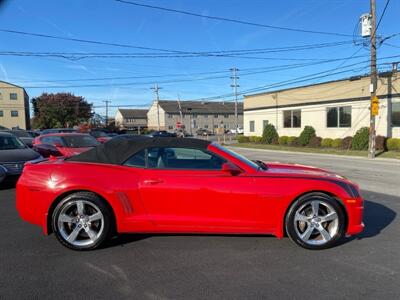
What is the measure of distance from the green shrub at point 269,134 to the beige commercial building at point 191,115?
171 ft

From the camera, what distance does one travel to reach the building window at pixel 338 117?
86.8 ft

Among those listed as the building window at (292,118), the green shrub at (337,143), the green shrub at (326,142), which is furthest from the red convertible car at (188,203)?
the building window at (292,118)

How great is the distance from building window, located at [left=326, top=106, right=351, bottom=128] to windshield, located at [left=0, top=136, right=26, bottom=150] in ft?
77.5

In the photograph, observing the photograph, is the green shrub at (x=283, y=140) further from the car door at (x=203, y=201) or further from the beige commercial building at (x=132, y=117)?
the beige commercial building at (x=132, y=117)

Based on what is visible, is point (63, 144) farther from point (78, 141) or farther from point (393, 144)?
point (393, 144)

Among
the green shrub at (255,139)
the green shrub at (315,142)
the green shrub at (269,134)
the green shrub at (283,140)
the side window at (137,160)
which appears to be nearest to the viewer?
the side window at (137,160)

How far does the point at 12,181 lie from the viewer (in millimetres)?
8117

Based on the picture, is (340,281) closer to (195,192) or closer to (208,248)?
(208,248)

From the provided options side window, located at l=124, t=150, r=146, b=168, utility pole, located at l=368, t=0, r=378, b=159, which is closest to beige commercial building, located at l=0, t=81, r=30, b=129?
utility pole, located at l=368, t=0, r=378, b=159

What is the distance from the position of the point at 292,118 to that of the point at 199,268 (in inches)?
1177

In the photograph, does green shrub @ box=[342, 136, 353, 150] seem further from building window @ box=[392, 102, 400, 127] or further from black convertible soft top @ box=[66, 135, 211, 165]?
black convertible soft top @ box=[66, 135, 211, 165]

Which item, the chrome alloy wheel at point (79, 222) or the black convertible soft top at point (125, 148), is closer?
the chrome alloy wheel at point (79, 222)

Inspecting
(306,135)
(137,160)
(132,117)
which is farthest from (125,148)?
(132,117)

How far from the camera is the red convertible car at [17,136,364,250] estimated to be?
4.20 meters
